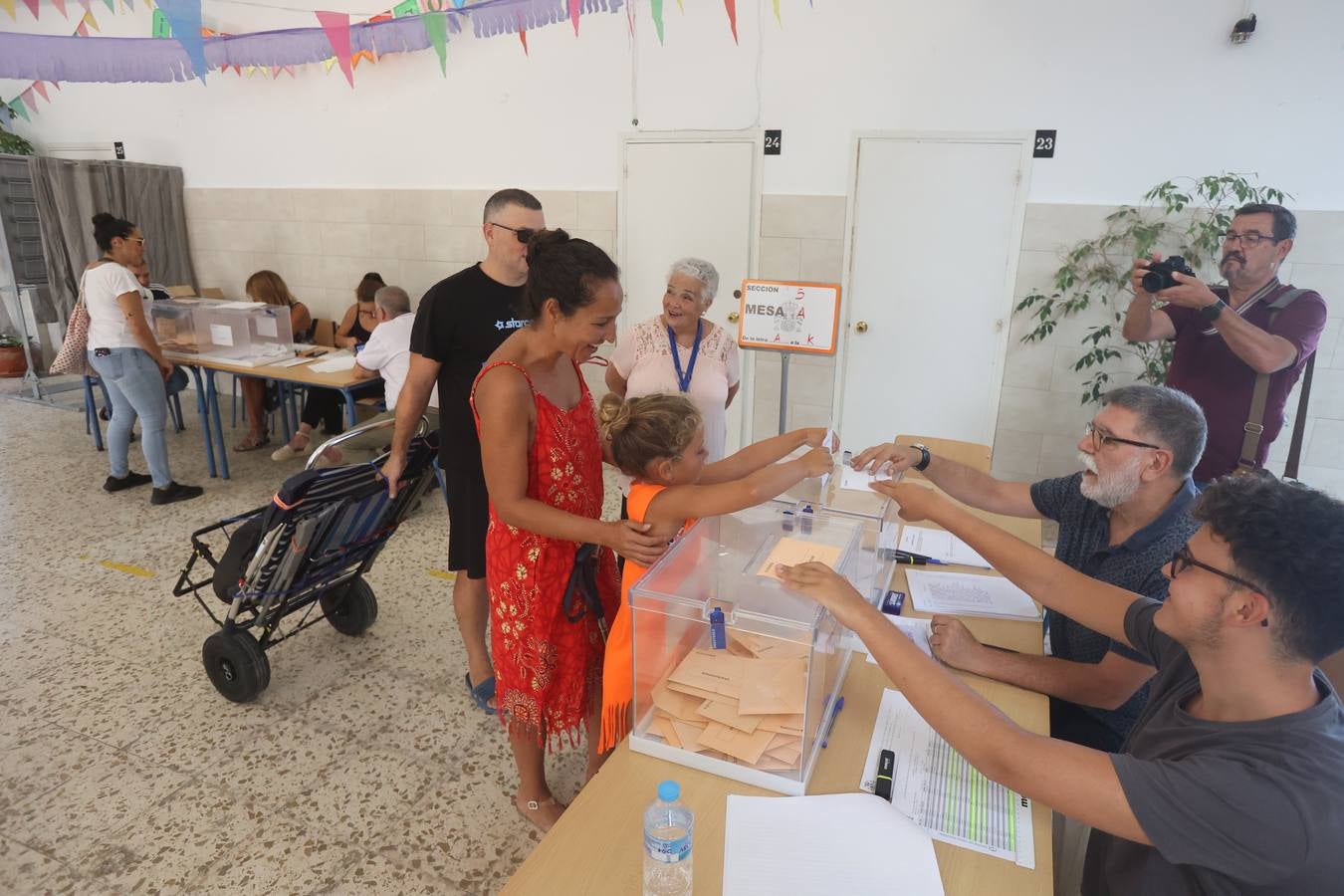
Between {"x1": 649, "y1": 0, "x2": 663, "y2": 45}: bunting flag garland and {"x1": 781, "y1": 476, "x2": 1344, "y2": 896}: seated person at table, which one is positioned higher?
{"x1": 649, "y1": 0, "x2": 663, "y2": 45}: bunting flag garland

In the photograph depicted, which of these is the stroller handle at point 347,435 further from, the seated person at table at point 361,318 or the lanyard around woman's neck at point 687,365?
the seated person at table at point 361,318

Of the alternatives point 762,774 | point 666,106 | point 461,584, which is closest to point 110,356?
point 461,584

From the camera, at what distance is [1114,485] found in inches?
72.2

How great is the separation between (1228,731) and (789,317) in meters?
1.87

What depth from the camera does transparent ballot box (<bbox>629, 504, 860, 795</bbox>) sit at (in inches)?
54.1

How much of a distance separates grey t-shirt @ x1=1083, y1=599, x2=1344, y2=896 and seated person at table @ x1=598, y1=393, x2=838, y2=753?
34.6 inches

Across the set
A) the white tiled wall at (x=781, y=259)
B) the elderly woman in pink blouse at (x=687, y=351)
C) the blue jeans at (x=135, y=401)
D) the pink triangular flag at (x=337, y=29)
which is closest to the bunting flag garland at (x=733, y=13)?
the white tiled wall at (x=781, y=259)

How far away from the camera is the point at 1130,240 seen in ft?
13.6

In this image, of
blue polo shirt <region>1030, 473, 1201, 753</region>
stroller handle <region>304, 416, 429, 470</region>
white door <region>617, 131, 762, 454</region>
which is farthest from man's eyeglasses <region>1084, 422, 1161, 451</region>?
white door <region>617, 131, 762, 454</region>

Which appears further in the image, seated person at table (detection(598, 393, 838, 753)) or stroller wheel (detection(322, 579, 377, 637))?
stroller wheel (detection(322, 579, 377, 637))

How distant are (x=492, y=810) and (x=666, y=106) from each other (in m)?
4.24

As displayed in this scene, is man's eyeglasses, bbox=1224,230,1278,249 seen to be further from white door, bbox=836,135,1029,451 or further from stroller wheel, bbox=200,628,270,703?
stroller wheel, bbox=200,628,270,703

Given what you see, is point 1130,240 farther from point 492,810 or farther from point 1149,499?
point 492,810

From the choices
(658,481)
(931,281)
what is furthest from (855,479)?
(931,281)
